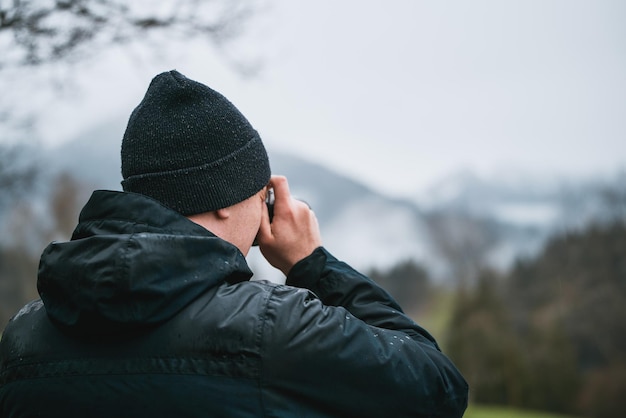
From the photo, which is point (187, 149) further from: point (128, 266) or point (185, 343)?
point (185, 343)

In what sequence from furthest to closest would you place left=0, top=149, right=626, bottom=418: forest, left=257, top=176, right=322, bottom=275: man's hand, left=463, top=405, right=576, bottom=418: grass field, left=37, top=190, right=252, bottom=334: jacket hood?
left=0, top=149, right=626, bottom=418: forest, left=463, top=405, right=576, bottom=418: grass field, left=257, top=176, right=322, bottom=275: man's hand, left=37, top=190, right=252, bottom=334: jacket hood

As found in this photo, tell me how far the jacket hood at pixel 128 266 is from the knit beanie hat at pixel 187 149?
3.2 inches

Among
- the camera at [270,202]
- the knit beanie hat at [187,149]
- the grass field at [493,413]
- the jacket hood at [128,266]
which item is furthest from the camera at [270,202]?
the grass field at [493,413]

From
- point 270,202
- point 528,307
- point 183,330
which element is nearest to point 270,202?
point 270,202

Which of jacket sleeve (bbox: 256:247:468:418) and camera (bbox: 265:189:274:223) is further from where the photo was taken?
camera (bbox: 265:189:274:223)

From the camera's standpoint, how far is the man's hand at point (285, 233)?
185 centimetres

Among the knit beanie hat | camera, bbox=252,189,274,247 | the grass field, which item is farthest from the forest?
the knit beanie hat

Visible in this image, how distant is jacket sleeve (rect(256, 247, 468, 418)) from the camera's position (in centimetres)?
145

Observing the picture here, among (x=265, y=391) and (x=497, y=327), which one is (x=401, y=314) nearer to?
(x=265, y=391)

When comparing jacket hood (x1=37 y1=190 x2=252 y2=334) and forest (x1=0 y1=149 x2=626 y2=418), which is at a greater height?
jacket hood (x1=37 y1=190 x2=252 y2=334)

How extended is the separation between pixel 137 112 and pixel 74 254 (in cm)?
42

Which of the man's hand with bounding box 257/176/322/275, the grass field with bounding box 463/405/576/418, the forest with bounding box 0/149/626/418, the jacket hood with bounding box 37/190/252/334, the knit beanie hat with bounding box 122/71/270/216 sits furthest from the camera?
the forest with bounding box 0/149/626/418

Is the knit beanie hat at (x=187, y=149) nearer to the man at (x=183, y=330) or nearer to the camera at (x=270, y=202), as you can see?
the man at (x=183, y=330)

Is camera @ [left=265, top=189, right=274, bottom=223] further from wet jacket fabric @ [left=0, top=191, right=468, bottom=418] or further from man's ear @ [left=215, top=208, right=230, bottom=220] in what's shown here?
wet jacket fabric @ [left=0, top=191, right=468, bottom=418]
